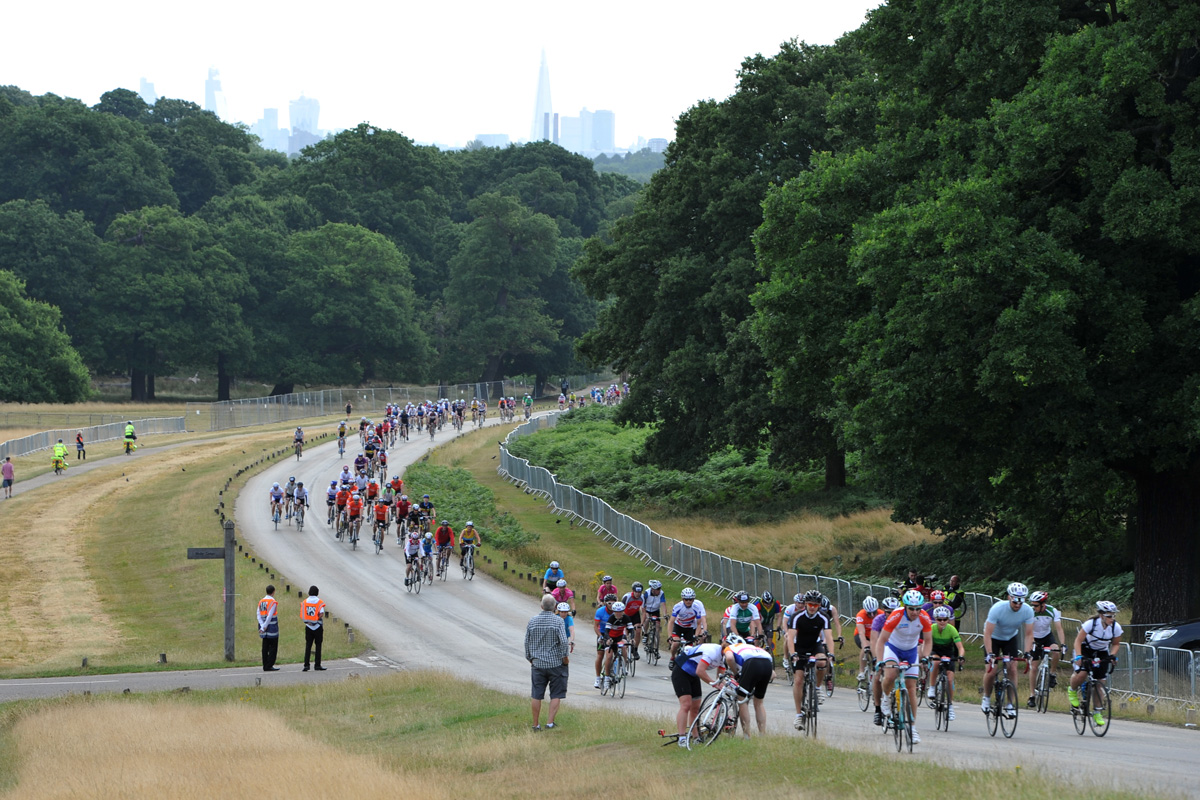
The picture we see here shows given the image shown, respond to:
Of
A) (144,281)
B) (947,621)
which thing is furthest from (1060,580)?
(144,281)

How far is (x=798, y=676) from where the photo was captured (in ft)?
51.8

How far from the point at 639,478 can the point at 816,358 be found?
27028 mm

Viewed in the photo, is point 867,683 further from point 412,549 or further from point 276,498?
point 276,498

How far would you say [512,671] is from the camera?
2525 cm

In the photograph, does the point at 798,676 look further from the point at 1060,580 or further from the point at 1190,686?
the point at 1060,580

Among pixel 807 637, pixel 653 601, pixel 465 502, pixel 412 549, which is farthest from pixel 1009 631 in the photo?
pixel 465 502

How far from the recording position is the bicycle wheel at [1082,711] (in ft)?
52.1

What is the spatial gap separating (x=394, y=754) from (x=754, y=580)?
15.7m

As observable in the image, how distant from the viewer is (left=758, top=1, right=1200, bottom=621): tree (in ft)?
67.7


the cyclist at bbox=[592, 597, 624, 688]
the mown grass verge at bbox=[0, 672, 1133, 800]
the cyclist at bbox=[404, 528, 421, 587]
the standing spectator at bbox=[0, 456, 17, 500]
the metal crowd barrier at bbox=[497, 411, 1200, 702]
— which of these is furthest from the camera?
the standing spectator at bbox=[0, 456, 17, 500]

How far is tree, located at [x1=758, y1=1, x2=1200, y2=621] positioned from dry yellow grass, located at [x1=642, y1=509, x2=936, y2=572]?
1094cm

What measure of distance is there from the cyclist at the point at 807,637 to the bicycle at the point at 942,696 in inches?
53.3

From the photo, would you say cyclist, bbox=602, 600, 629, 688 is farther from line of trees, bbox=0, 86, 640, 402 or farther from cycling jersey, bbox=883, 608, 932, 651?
line of trees, bbox=0, 86, 640, 402

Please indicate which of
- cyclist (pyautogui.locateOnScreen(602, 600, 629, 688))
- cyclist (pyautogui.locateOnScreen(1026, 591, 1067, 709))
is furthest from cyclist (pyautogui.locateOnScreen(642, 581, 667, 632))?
cyclist (pyautogui.locateOnScreen(1026, 591, 1067, 709))
